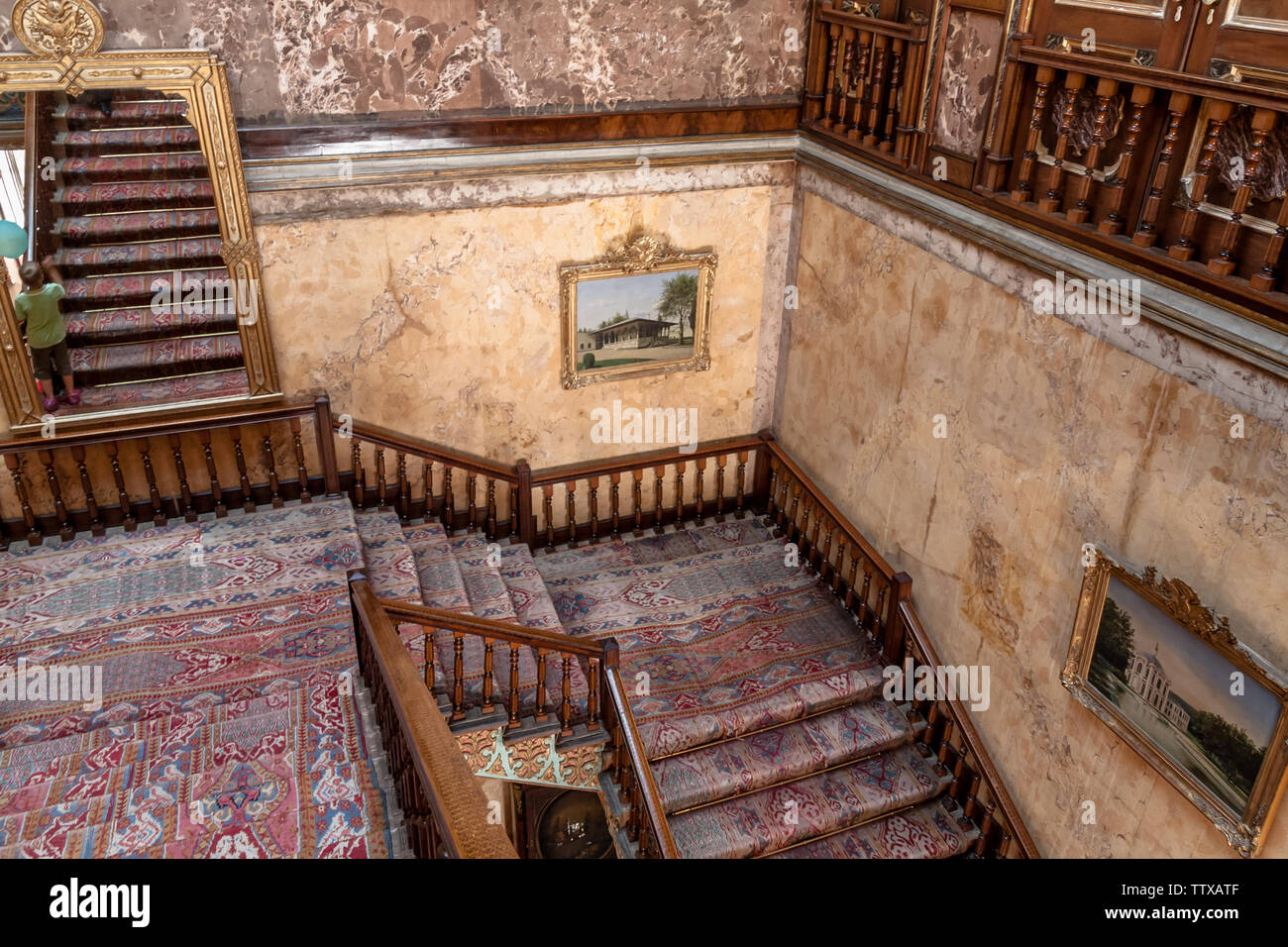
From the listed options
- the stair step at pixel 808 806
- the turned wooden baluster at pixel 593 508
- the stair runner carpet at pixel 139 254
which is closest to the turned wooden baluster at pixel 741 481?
the turned wooden baluster at pixel 593 508

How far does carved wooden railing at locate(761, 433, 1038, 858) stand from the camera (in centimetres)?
546

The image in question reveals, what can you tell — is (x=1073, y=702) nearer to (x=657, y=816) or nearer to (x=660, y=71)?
(x=657, y=816)

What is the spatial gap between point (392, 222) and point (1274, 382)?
481 cm

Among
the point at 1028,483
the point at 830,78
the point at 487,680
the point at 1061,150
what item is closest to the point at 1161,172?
the point at 1061,150

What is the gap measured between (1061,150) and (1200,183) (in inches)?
31.6

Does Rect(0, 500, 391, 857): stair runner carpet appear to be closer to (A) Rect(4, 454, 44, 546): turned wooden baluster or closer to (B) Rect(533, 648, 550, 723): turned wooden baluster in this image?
(A) Rect(4, 454, 44, 546): turned wooden baluster

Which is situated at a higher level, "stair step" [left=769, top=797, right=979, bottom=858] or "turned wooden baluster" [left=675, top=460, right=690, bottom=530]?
"turned wooden baluster" [left=675, top=460, right=690, bottom=530]

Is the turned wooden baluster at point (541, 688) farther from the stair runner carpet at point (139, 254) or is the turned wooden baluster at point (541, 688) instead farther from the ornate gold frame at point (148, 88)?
the stair runner carpet at point (139, 254)

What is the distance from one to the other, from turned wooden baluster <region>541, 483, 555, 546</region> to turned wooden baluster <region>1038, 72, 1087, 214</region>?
158 inches

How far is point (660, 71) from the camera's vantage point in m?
6.15

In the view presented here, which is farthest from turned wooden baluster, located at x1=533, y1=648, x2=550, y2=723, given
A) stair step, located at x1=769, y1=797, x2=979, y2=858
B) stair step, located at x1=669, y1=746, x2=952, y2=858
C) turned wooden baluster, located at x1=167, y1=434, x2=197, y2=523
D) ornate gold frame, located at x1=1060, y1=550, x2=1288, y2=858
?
ornate gold frame, located at x1=1060, y1=550, x2=1288, y2=858
